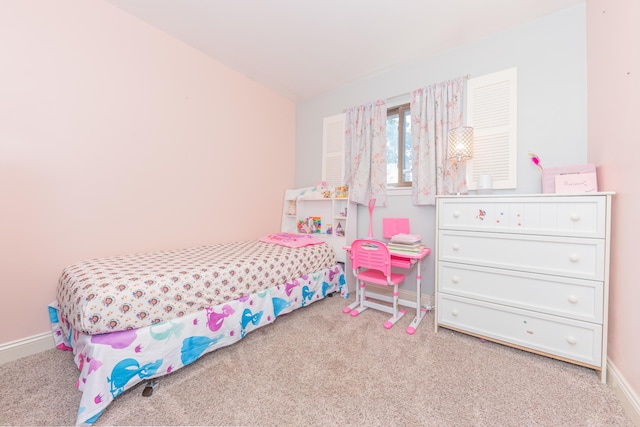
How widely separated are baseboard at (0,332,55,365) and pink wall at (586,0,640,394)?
3.70 meters

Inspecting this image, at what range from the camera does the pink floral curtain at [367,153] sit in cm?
300

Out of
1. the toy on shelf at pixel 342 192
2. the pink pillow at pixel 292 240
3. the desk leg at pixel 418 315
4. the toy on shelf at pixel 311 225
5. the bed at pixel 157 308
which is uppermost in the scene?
the toy on shelf at pixel 342 192

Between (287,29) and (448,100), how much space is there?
1.72 m

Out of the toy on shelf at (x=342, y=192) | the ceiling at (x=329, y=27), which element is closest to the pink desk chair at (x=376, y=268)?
the toy on shelf at (x=342, y=192)

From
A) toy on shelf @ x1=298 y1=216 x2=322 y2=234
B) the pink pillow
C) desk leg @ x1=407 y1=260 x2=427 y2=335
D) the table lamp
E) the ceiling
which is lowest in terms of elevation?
desk leg @ x1=407 y1=260 x2=427 y2=335

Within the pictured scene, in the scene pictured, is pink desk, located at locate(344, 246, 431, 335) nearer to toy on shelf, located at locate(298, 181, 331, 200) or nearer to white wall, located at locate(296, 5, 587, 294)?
white wall, located at locate(296, 5, 587, 294)

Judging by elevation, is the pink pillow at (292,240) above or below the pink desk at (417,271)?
above

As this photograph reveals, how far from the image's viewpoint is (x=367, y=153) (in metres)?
3.10

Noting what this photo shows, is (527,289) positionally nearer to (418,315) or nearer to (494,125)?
(418,315)

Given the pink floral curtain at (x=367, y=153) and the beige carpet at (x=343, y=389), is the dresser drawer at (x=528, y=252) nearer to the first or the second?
the beige carpet at (x=343, y=389)

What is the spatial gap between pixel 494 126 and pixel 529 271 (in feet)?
4.47

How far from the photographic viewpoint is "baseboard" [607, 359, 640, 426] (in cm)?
125

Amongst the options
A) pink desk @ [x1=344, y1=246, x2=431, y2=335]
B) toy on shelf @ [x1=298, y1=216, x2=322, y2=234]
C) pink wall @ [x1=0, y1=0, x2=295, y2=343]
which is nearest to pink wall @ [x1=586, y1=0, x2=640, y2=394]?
pink desk @ [x1=344, y1=246, x2=431, y2=335]

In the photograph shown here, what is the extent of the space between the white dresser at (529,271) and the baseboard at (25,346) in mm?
3080
